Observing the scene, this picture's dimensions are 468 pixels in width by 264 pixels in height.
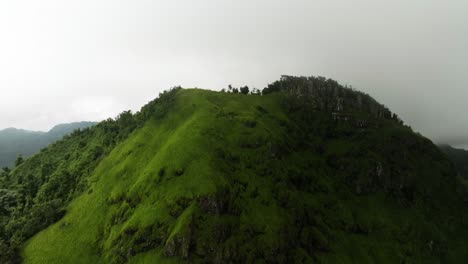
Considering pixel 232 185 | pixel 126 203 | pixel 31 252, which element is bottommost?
pixel 31 252

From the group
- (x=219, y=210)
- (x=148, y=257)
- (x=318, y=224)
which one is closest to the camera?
(x=148, y=257)

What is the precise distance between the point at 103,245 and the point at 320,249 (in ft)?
380

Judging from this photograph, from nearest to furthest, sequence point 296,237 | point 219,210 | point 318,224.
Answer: point 219,210, point 296,237, point 318,224

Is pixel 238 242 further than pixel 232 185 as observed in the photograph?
No

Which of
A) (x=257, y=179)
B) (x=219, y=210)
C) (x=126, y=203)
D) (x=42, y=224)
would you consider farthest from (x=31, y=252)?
(x=257, y=179)

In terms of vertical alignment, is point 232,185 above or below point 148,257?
above

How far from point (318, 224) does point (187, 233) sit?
8908 centimetres

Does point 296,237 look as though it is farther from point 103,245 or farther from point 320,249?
point 103,245

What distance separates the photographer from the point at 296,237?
174 m

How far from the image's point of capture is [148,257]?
489 ft

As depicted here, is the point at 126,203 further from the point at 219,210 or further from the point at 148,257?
the point at 219,210

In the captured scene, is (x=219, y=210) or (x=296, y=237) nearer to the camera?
(x=219, y=210)

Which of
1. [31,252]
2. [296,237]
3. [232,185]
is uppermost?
[232,185]

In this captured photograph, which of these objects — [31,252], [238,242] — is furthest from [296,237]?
[31,252]
